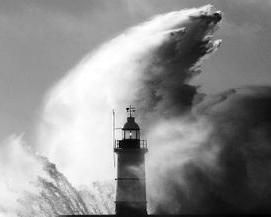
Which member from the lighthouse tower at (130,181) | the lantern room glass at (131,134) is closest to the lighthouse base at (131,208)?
the lighthouse tower at (130,181)

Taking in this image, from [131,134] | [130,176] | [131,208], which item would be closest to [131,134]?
[131,134]

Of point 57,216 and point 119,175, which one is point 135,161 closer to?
point 119,175

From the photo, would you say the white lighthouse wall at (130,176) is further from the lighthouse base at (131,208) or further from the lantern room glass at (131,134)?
the lantern room glass at (131,134)

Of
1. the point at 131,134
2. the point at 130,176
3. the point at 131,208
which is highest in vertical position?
the point at 131,134

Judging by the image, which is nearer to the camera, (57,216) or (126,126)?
(126,126)

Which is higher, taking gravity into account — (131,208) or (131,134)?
(131,134)

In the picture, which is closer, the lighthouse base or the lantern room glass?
the lighthouse base

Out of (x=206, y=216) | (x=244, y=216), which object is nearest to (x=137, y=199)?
(x=206, y=216)

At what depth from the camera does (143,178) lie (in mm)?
62469

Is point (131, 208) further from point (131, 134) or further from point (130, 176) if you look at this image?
point (131, 134)

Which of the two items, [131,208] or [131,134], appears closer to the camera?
[131,208]

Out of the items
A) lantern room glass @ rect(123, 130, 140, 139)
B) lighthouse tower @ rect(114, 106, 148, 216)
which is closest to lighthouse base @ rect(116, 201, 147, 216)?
lighthouse tower @ rect(114, 106, 148, 216)

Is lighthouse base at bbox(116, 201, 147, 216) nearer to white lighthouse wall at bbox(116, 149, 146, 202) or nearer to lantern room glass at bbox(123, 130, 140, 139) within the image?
white lighthouse wall at bbox(116, 149, 146, 202)

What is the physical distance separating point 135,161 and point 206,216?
58.3 m
